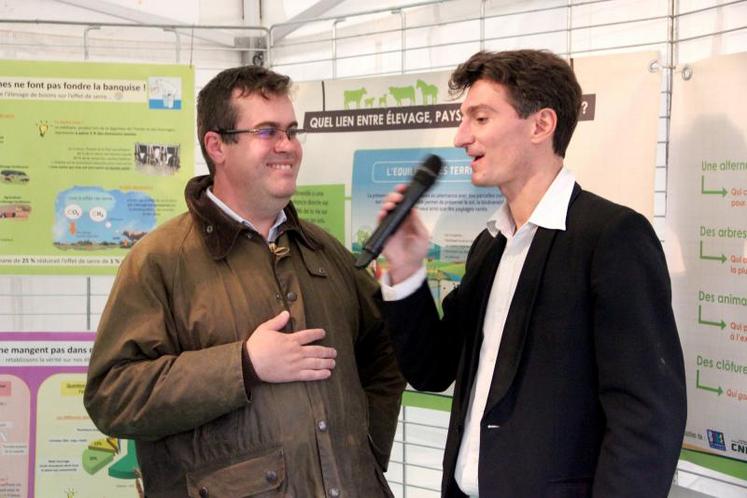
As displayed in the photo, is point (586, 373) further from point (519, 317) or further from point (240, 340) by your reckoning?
point (240, 340)

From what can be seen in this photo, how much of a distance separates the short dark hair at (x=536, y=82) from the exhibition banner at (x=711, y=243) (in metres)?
0.51

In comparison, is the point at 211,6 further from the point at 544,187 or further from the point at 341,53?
the point at 544,187

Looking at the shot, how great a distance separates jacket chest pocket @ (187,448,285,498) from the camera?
5.24 ft

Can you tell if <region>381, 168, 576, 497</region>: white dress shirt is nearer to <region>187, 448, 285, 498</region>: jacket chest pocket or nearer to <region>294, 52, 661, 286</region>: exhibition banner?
<region>187, 448, 285, 498</region>: jacket chest pocket

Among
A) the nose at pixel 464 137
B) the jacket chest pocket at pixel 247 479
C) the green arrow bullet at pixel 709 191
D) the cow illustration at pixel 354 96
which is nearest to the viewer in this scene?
the nose at pixel 464 137

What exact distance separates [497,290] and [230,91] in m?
0.78

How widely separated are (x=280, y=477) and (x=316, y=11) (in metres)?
2.13

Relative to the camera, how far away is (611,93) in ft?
6.80

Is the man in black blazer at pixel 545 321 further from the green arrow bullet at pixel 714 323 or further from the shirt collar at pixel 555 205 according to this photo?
the green arrow bullet at pixel 714 323

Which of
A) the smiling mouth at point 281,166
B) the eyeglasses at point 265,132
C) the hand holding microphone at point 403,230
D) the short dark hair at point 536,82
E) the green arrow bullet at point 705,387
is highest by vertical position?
the short dark hair at point 536,82

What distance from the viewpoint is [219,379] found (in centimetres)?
155

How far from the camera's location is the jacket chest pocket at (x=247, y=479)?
1.60 m

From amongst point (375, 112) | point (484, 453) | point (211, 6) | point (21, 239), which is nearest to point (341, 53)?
point (211, 6)

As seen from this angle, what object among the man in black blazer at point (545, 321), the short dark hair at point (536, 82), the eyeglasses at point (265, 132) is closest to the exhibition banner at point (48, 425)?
the eyeglasses at point (265, 132)
